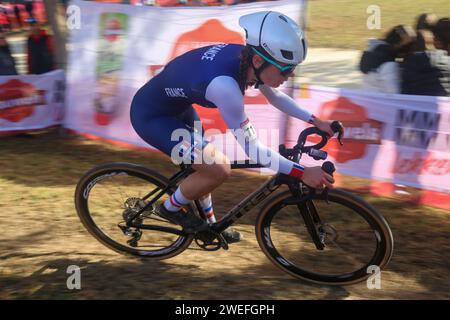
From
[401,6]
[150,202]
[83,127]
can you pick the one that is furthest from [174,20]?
[401,6]

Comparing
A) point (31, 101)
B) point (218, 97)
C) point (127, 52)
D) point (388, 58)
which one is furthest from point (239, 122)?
point (31, 101)

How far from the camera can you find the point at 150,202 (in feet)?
14.3

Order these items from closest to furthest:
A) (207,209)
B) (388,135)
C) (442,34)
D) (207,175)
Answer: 1. (207,175)
2. (207,209)
3. (388,135)
4. (442,34)

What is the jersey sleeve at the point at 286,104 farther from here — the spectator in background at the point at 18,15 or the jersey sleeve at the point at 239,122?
the spectator in background at the point at 18,15

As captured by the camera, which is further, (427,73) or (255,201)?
(427,73)

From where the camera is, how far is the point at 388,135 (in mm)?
6012

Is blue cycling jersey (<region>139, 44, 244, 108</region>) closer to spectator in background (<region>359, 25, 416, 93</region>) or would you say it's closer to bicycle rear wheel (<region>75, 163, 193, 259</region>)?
bicycle rear wheel (<region>75, 163, 193, 259</region>)

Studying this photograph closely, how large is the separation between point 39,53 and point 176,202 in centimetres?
560

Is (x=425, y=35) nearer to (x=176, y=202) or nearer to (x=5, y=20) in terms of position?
(x=176, y=202)

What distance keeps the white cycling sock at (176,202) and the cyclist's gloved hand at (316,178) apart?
39.5 inches

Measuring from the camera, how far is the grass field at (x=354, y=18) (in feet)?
50.0

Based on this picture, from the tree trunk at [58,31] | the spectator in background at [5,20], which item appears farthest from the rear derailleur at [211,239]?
the spectator in background at [5,20]

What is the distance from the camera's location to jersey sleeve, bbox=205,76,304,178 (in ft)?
11.6

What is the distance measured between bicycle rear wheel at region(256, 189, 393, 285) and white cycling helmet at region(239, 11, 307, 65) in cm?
99
